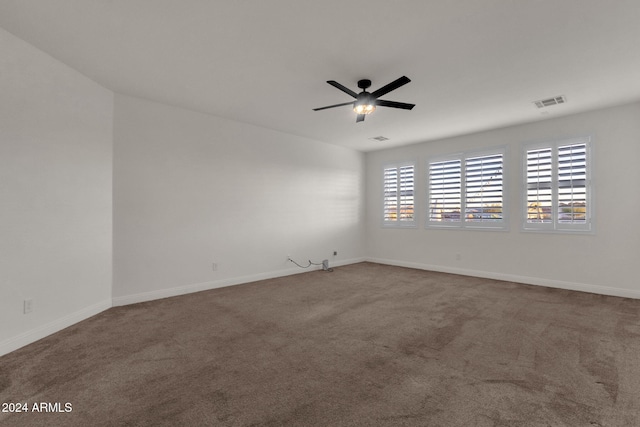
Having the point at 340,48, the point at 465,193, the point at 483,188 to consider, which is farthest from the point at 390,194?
the point at 340,48

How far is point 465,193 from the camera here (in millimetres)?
5832

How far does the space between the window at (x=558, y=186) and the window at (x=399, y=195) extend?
221 cm

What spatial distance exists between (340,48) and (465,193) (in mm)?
4260

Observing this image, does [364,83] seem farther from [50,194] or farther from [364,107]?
[50,194]

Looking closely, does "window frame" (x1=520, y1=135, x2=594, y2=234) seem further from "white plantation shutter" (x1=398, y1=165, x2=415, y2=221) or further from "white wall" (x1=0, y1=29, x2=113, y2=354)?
"white wall" (x1=0, y1=29, x2=113, y2=354)

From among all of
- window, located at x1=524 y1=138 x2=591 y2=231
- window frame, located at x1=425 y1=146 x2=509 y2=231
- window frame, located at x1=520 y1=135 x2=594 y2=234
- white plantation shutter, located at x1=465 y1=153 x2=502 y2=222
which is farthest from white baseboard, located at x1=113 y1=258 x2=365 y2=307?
window, located at x1=524 y1=138 x2=591 y2=231

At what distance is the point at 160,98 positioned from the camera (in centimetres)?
402

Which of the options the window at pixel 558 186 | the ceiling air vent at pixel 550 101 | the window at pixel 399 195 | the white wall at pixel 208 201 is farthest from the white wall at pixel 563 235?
the white wall at pixel 208 201

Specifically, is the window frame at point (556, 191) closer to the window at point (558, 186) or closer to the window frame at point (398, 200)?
the window at point (558, 186)

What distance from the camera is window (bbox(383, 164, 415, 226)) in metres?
6.68

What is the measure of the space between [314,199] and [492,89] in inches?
146

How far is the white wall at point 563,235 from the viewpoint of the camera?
4223 mm

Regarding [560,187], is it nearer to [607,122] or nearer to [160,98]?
[607,122]

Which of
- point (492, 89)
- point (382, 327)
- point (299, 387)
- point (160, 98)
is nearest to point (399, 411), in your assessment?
point (299, 387)
